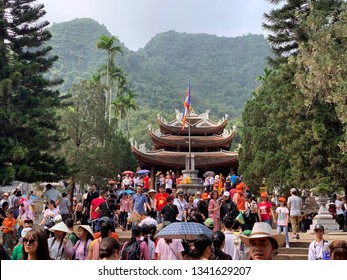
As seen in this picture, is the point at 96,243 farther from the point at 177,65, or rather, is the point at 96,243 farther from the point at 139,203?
the point at 177,65

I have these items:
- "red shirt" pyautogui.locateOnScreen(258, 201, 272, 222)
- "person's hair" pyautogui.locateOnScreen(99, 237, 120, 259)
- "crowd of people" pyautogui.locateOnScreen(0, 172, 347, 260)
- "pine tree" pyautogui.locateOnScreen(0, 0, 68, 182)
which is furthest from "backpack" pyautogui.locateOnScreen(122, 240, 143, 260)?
"pine tree" pyautogui.locateOnScreen(0, 0, 68, 182)

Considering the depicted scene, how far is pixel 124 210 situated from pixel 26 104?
29.9ft

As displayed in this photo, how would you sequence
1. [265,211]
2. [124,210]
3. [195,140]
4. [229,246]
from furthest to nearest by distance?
[195,140] → [124,210] → [265,211] → [229,246]

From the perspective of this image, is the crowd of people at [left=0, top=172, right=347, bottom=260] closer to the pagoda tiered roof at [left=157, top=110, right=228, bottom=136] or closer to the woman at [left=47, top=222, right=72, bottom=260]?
the woman at [left=47, top=222, right=72, bottom=260]

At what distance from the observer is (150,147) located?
76.8 metres

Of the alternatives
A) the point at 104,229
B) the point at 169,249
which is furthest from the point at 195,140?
the point at 104,229

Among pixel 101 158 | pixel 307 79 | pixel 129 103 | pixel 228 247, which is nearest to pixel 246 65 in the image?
pixel 129 103

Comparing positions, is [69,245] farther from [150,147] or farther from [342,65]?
[150,147]

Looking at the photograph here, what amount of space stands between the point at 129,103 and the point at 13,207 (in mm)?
36915

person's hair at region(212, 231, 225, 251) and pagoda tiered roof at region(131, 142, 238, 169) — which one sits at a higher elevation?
pagoda tiered roof at region(131, 142, 238, 169)

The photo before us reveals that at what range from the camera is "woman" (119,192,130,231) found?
15.4 m

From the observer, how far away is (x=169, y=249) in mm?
7035

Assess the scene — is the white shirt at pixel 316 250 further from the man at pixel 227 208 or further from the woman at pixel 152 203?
the woman at pixel 152 203

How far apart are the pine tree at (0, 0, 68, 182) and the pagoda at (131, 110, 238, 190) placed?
13.7 meters
